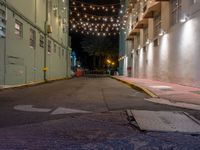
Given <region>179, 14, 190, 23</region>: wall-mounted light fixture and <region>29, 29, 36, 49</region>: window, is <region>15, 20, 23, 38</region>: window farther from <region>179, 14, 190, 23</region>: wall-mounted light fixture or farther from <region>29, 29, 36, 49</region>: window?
<region>179, 14, 190, 23</region>: wall-mounted light fixture

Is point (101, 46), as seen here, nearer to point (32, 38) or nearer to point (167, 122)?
point (32, 38)

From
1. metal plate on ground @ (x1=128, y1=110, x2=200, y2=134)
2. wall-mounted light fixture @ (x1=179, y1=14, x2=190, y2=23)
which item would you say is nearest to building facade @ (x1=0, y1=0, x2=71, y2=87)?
wall-mounted light fixture @ (x1=179, y1=14, x2=190, y2=23)

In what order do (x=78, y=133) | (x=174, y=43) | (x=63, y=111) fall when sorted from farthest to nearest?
(x=174, y=43)
(x=63, y=111)
(x=78, y=133)

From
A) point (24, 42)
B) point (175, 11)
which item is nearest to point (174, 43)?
point (175, 11)

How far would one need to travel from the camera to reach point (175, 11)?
20.8 metres

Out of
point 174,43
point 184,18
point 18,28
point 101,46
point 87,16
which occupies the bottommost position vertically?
point 174,43

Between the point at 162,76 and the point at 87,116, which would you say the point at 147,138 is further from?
the point at 162,76

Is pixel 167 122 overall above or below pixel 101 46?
below

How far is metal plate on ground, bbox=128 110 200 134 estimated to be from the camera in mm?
5700

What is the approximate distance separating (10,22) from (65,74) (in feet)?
85.4

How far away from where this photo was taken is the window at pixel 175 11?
1986 centimetres

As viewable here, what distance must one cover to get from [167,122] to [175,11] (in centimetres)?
1565

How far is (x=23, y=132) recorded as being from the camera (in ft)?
17.5

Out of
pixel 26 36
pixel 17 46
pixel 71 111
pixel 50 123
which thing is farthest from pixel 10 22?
Result: pixel 50 123
